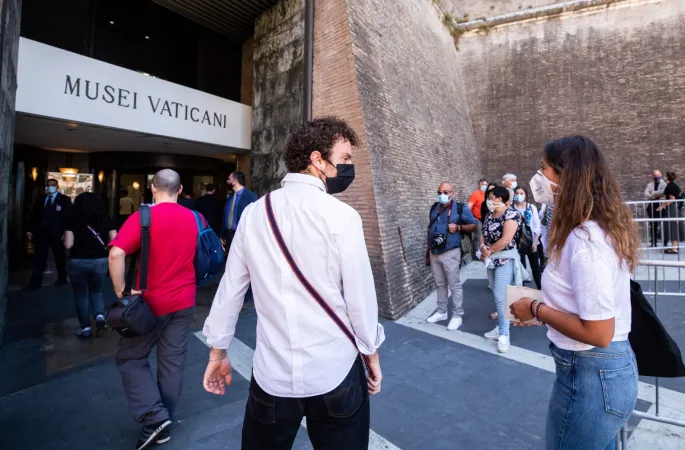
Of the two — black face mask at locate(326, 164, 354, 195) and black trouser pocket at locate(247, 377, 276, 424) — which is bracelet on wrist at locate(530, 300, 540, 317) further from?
black trouser pocket at locate(247, 377, 276, 424)

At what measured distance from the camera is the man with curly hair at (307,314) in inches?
53.2

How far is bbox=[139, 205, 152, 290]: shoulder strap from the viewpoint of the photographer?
98.9 inches

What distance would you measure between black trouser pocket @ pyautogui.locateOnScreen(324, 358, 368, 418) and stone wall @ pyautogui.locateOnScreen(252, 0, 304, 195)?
659cm

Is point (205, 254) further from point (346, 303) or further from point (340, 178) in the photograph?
point (346, 303)

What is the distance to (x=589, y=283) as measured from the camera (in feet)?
4.27

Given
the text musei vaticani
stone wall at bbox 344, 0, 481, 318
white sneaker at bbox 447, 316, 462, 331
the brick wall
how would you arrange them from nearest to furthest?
white sneaker at bbox 447, 316, 462, 331 < the brick wall < stone wall at bbox 344, 0, 481, 318 < the text musei vaticani

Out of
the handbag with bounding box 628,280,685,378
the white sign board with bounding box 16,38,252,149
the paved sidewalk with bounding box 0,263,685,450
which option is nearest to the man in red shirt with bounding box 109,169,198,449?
the paved sidewalk with bounding box 0,263,685,450

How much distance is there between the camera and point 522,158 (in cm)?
1245

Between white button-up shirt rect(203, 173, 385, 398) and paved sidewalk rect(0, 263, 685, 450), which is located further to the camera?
paved sidewalk rect(0, 263, 685, 450)

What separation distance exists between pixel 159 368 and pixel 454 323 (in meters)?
3.68

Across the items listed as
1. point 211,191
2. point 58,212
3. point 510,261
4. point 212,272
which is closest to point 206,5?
point 211,191

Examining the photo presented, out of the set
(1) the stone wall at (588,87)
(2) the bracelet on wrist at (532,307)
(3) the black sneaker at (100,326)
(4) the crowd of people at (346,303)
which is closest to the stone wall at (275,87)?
(3) the black sneaker at (100,326)

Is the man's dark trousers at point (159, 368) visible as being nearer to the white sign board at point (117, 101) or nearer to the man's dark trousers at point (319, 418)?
the man's dark trousers at point (319, 418)

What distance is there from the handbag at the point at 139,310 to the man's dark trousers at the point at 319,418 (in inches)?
52.8
